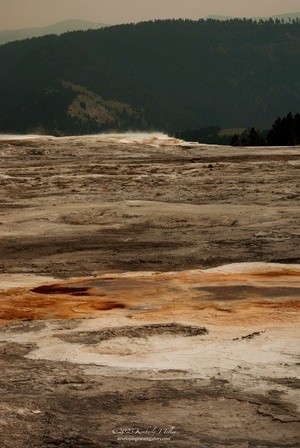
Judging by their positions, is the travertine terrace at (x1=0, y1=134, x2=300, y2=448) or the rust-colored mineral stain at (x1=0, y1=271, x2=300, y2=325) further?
the rust-colored mineral stain at (x1=0, y1=271, x2=300, y2=325)

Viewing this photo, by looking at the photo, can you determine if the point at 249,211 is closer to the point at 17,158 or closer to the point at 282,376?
the point at 282,376

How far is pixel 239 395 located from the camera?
7551 mm

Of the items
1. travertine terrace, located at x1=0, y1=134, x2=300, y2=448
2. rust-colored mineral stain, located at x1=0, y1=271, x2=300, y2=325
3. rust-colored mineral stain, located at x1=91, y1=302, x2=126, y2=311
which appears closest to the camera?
travertine terrace, located at x1=0, y1=134, x2=300, y2=448

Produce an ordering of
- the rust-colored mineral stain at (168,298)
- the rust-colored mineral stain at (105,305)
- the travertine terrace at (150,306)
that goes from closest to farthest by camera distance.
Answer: the travertine terrace at (150,306) → the rust-colored mineral stain at (168,298) → the rust-colored mineral stain at (105,305)

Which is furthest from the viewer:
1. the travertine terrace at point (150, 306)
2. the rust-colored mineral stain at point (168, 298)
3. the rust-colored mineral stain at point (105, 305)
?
the rust-colored mineral stain at point (105, 305)

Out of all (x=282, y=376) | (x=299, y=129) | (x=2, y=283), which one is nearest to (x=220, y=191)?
(x=2, y=283)

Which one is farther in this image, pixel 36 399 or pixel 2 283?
pixel 2 283

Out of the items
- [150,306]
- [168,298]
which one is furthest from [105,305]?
[168,298]

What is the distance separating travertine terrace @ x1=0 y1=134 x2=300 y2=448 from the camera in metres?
7.06

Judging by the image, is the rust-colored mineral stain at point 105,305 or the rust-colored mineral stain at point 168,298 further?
the rust-colored mineral stain at point 105,305

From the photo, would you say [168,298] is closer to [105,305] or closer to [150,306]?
[150,306]

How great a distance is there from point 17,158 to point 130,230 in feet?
39.9

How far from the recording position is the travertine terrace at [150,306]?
7.06 meters

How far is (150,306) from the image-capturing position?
37.2ft
